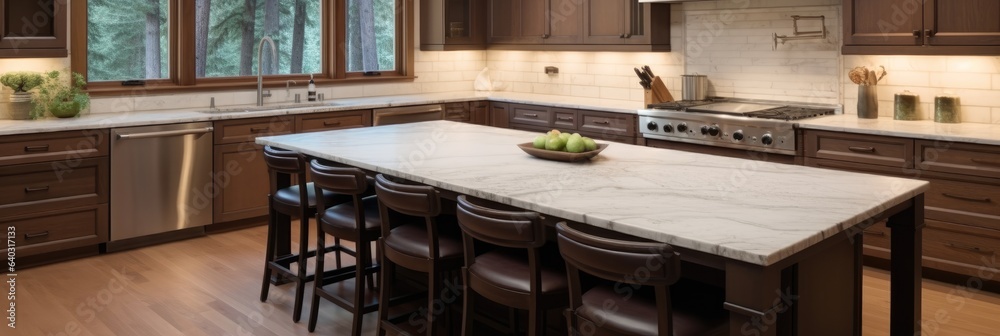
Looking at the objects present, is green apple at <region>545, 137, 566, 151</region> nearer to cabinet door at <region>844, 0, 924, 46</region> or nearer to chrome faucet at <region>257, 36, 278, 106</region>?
cabinet door at <region>844, 0, 924, 46</region>

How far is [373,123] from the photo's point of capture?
7000 mm

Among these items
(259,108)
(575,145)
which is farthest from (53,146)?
(575,145)

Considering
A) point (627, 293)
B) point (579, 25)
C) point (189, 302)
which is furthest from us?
point (579, 25)

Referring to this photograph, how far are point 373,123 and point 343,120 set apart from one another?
10.9 inches

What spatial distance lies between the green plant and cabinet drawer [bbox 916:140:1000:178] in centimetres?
540

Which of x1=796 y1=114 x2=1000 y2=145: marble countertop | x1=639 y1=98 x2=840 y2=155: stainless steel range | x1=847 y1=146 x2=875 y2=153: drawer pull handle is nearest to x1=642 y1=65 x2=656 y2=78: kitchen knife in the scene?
x1=639 y1=98 x2=840 y2=155: stainless steel range

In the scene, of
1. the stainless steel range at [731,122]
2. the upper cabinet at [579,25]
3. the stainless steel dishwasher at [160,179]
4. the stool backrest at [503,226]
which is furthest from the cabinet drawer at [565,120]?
the stool backrest at [503,226]

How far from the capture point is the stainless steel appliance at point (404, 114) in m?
6.89

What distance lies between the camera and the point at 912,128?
16.6 ft

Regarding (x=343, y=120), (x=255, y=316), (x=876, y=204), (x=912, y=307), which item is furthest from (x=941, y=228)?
(x=343, y=120)

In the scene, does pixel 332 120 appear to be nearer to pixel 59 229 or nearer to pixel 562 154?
pixel 59 229

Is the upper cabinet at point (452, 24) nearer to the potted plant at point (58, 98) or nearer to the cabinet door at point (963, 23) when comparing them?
the potted plant at point (58, 98)

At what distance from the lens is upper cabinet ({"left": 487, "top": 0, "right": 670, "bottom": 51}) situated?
6.86 m

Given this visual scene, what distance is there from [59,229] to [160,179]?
0.69 metres
